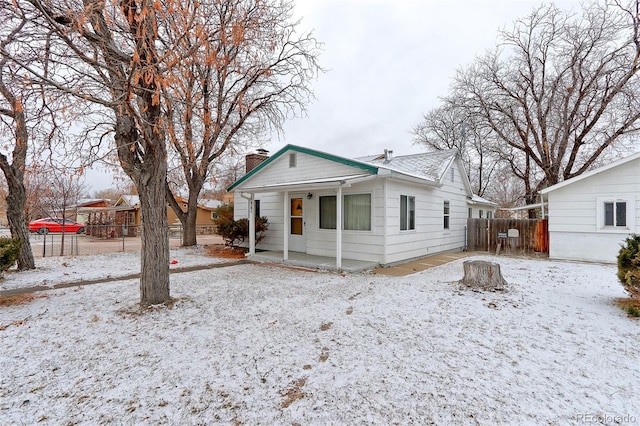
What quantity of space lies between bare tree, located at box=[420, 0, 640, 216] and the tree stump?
13.8 m

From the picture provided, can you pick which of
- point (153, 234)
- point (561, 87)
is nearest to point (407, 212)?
point (153, 234)

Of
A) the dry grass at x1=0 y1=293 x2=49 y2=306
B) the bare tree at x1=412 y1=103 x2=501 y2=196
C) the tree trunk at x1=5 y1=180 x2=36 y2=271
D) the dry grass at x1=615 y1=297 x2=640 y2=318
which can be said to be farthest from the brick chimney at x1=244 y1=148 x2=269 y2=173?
the bare tree at x1=412 y1=103 x2=501 y2=196

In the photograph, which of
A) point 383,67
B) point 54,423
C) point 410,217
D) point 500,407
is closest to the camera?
point 54,423

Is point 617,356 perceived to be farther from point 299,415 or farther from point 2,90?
point 2,90

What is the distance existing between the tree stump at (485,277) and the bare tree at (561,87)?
45.4 feet

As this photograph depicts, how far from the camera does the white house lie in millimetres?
8562

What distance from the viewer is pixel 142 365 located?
3.13 meters

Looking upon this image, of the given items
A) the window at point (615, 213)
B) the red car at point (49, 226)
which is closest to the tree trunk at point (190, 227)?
the red car at point (49, 226)

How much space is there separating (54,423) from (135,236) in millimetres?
24599

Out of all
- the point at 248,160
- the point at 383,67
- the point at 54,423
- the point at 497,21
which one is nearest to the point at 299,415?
the point at 54,423

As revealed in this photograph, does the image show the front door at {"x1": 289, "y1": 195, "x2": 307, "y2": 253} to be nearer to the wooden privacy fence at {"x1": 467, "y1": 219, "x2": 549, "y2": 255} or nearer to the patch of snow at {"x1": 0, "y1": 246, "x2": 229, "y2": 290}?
the patch of snow at {"x1": 0, "y1": 246, "x2": 229, "y2": 290}

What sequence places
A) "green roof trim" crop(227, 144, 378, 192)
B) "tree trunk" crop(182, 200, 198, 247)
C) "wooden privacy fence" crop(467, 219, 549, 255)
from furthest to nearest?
"tree trunk" crop(182, 200, 198, 247) → "wooden privacy fence" crop(467, 219, 549, 255) → "green roof trim" crop(227, 144, 378, 192)

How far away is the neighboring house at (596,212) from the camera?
9.06 meters

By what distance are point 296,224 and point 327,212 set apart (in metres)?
1.66
